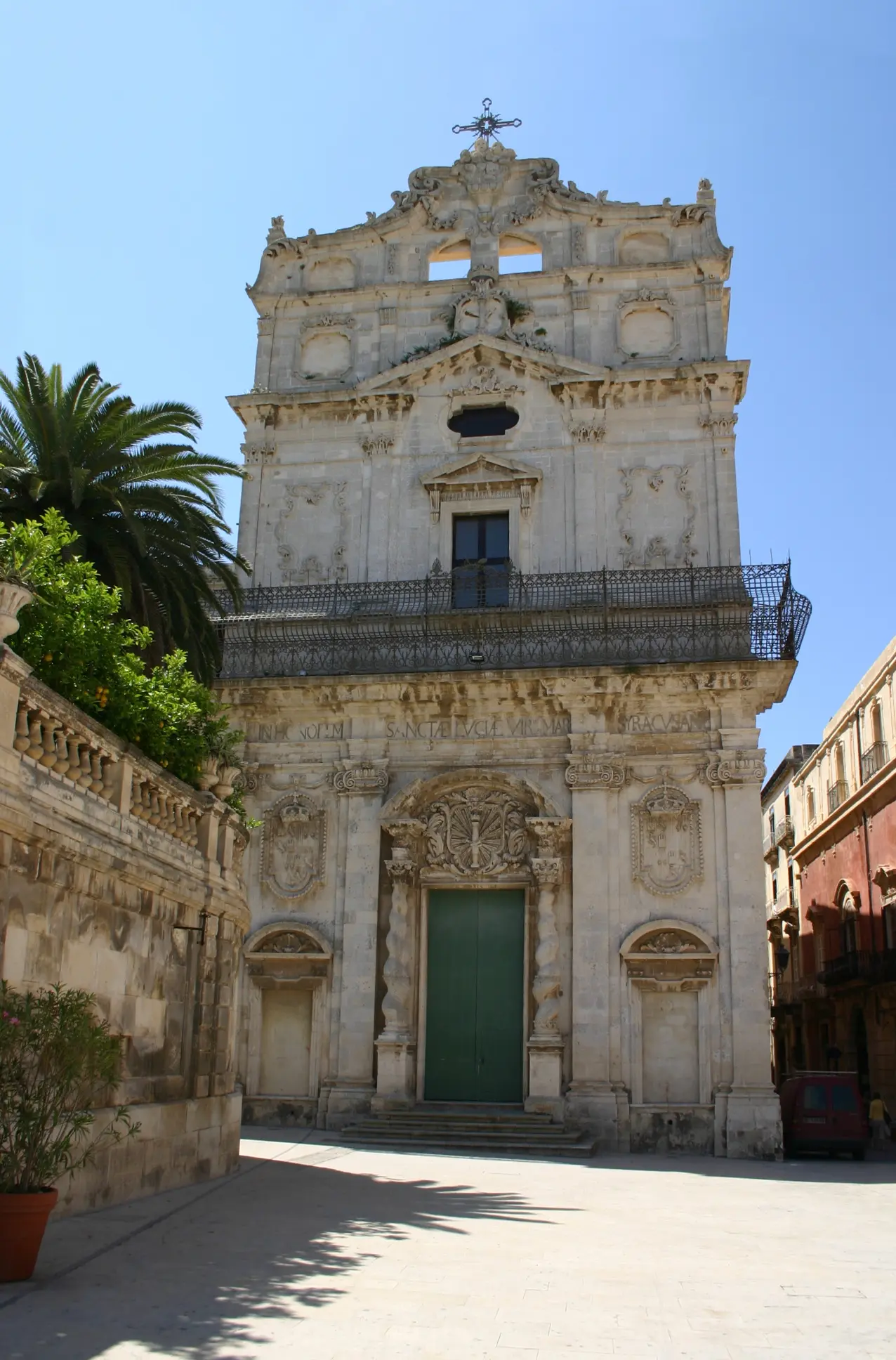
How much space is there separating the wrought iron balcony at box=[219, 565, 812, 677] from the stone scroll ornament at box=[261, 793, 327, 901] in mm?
2370

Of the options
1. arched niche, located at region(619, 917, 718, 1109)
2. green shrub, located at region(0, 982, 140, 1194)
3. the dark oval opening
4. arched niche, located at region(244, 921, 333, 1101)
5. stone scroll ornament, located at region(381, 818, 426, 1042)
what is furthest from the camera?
the dark oval opening

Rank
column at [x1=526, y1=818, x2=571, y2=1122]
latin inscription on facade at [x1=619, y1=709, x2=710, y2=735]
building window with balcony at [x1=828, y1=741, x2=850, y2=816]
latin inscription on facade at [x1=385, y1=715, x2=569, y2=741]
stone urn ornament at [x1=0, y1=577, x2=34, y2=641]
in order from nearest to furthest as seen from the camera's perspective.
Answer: stone urn ornament at [x1=0, y1=577, x2=34, y2=641] → column at [x1=526, y1=818, x2=571, y2=1122] → latin inscription on facade at [x1=619, y1=709, x2=710, y2=735] → latin inscription on facade at [x1=385, y1=715, x2=569, y2=741] → building window with balcony at [x1=828, y1=741, x2=850, y2=816]

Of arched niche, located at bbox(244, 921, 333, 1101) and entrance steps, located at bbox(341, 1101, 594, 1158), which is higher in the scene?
arched niche, located at bbox(244, 921, 333, 1101)

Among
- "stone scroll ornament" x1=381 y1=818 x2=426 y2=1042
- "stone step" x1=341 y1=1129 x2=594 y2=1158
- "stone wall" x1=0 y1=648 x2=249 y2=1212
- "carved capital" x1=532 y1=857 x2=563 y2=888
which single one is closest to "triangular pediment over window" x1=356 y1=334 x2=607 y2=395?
"stone scroll ornament" x1=381 y1=818 x2=426 y2=1042

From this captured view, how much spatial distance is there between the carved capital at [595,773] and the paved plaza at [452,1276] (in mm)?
7588

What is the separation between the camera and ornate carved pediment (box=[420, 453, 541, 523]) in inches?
890

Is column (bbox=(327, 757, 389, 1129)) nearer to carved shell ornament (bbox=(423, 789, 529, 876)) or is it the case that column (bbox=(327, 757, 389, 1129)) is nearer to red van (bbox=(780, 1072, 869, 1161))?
carved shell ornament (bbox=(423, 789, 529, 876))

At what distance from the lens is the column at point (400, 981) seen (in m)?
19.1

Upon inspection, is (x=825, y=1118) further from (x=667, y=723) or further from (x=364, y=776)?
(x=364, y=776)

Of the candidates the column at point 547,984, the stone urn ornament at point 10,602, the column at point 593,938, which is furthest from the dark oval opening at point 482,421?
the stone urn ornament at point 10,602

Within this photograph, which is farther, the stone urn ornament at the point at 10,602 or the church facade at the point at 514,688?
the church facade at the point at 514,688

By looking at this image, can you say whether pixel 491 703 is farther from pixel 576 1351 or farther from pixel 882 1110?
pixel 576 1351

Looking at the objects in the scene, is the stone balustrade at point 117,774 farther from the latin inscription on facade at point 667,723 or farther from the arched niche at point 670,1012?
the latin inscription on facade at point 667,723

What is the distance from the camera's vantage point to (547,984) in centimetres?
1909
